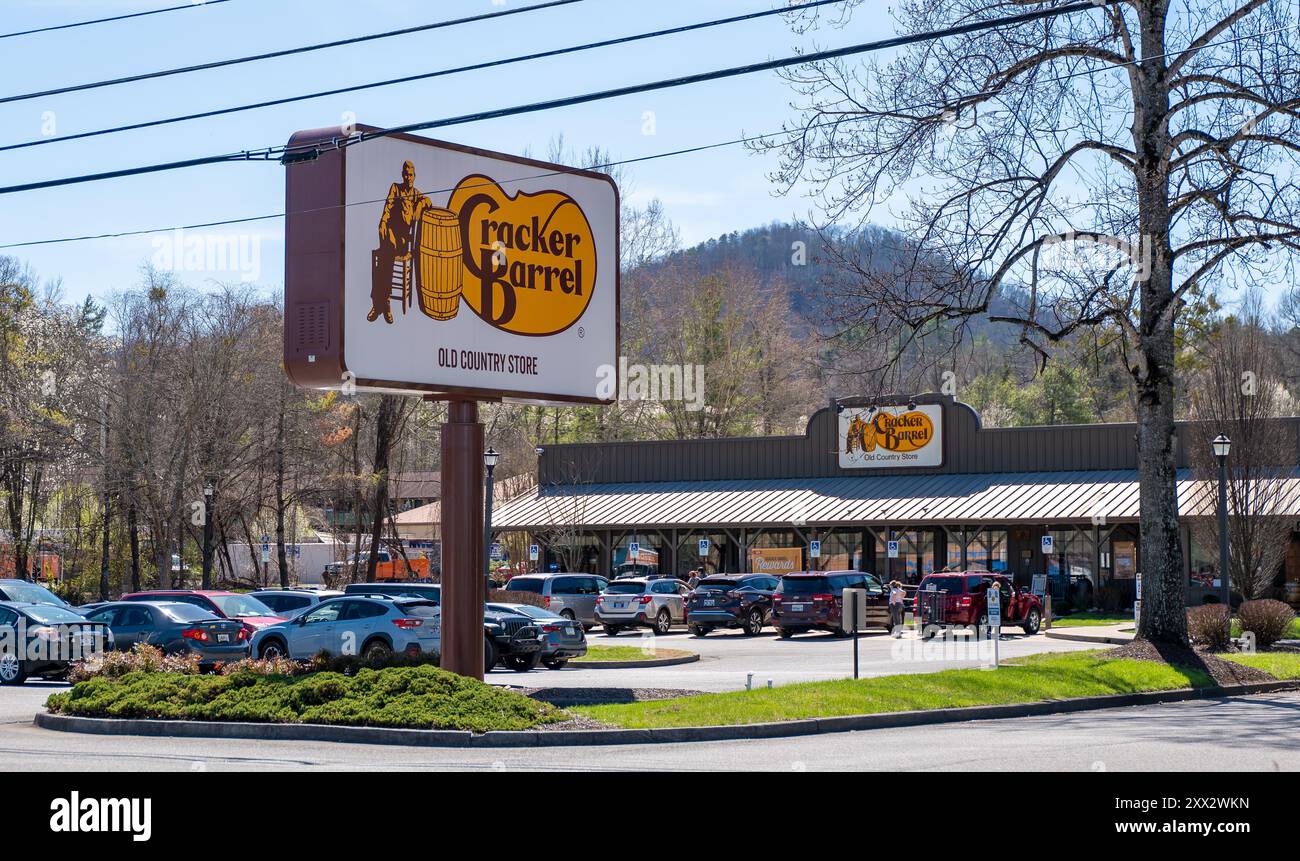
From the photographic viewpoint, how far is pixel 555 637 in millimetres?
27281

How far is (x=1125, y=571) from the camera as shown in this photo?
1818 inches

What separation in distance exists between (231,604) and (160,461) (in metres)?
19.8

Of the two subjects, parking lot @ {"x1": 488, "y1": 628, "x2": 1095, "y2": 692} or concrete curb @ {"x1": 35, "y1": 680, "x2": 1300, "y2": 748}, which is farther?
parking lot @ {"x1": 488, "y1": 628, "x2": 1095, "y2": 692}

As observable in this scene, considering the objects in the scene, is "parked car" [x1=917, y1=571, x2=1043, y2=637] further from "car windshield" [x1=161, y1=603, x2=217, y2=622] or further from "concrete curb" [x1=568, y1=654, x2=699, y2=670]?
"car windshield" [x1=161, y1=603, x2=217, y2=622]

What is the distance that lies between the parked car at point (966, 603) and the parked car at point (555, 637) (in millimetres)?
12053

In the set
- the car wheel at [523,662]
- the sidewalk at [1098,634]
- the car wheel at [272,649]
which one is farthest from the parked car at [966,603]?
the car wheel at [272,649]

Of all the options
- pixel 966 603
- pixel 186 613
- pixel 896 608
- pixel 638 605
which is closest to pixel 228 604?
pixel 186 613

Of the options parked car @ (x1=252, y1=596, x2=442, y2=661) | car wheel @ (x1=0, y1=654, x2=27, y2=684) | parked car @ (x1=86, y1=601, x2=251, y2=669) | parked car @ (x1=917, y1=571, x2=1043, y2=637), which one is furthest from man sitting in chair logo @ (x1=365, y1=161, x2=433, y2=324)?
parked car @ (x1=917, y1=571, x2=1043, y2=637)

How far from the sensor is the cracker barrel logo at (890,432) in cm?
4981

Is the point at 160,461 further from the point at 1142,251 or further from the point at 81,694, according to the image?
the point at 1142,251

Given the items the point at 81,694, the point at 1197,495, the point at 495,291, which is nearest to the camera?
the point at 81,694

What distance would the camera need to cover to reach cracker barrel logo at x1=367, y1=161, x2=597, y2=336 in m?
19.0

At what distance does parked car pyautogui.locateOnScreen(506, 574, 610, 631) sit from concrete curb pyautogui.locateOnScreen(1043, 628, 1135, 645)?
12682 mm

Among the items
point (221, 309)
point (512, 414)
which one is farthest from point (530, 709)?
point (512, 414)
